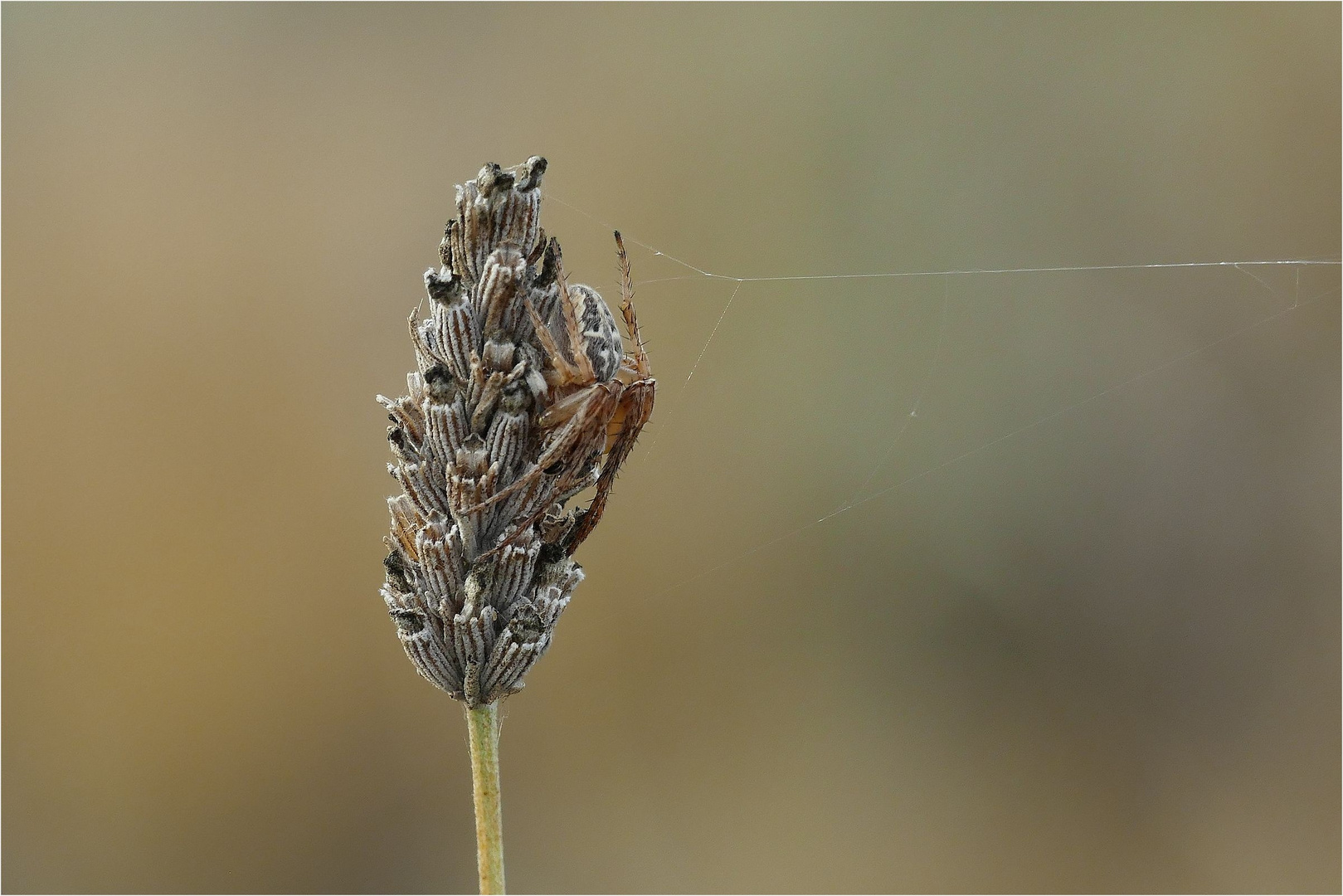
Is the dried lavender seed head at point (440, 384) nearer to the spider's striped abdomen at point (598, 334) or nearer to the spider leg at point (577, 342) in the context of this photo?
the spider leg at point (577, 342)

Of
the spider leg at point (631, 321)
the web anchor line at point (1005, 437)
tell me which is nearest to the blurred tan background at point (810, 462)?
the web anchor line at point (1005, 437)

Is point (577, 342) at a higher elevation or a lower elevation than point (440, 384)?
higher

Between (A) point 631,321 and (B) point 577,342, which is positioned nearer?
(B) point 577,342

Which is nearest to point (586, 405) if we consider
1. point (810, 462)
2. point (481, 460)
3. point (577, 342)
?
point (577, 342)

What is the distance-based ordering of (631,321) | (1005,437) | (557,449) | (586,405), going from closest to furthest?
(557,449), (586,405), (631,321), (1005,437)

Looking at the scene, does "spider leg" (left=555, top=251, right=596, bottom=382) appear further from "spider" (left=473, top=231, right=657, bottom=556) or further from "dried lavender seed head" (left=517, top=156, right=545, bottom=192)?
"dried lavender seed head" (left=517, top=156, right=545, bottom=192)

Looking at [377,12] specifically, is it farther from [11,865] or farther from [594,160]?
[11,865]

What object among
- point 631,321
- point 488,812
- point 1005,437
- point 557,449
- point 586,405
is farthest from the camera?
point 1005,437

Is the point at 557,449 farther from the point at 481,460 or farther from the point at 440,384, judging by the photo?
the point at 440,384
